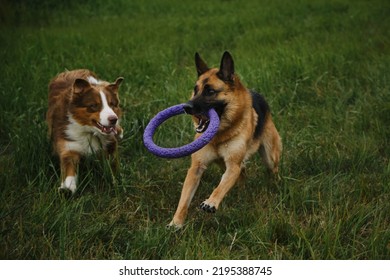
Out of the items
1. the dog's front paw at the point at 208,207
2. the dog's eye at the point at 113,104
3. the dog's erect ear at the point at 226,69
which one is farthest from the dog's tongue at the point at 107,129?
the dog's front paw at the point at 208,207

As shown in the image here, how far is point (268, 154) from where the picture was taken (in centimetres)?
459

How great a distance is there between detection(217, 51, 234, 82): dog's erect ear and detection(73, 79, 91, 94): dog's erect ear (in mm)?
1122

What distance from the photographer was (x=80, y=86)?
4363mm

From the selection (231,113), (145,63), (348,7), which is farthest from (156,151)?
(348,7)

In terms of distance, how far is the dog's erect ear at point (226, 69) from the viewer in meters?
3.98

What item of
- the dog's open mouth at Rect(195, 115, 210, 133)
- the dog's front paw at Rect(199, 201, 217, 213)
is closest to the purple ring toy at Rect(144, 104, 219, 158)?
the dog's open mouth at Rect(195, 115, 210, 133)

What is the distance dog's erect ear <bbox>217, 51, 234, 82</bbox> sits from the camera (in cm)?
398

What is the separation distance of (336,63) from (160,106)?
2595 millimetres

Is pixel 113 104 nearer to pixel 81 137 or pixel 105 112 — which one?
pixel 105 112

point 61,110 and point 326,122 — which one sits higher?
A: point 61,110

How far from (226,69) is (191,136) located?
4.33 ft

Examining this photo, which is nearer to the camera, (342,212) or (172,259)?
(172,259)
